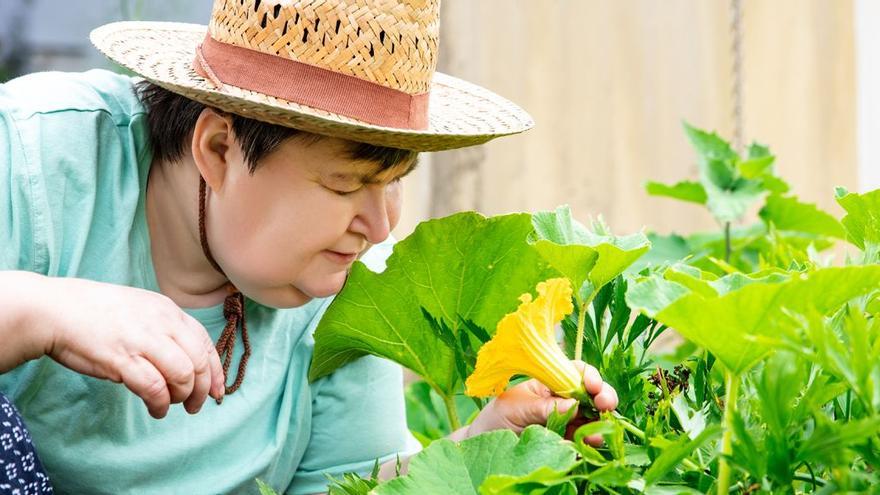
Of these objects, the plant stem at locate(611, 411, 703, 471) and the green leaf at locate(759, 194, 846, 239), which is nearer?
the plant stem at locate(611, 411, 703, 471)

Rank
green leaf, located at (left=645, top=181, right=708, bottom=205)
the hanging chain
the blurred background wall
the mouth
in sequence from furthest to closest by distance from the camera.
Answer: the hanging chain
the blurred background wall
green leaf, located at (left=645, top=181, right=708, bottom=205)
the mouth

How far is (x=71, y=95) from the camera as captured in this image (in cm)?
135

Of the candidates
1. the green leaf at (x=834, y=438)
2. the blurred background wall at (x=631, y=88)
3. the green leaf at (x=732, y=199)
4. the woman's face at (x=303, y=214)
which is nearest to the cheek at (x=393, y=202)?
the woman's face at (x=303, y=214)

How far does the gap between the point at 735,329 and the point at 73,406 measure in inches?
34.8

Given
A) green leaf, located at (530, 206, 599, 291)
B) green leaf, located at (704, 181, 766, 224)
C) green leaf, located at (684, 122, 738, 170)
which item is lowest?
green leaf, located at (704, 181, 766, 224)

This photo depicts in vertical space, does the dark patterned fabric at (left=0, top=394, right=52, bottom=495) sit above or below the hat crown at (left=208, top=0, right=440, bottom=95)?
below

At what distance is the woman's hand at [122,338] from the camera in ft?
3.24

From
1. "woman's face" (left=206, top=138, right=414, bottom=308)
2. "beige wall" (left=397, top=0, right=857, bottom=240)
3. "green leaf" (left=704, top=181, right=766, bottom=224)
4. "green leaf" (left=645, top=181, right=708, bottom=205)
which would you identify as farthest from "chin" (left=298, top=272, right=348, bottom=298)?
"beige wall" (left=397, top=0, right=857, bottom=240)

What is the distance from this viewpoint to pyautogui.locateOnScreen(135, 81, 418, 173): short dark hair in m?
1.17

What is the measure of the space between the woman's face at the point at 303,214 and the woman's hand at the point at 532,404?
232mm

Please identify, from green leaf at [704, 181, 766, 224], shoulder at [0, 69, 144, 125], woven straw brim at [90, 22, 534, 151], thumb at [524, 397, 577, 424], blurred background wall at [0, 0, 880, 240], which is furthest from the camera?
blurred background wall at [0, 0, 880, 240]

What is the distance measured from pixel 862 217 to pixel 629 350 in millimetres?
219

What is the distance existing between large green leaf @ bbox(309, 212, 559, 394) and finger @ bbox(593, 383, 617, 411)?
0.79 feet

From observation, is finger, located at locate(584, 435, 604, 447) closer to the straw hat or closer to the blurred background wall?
the straw hat
